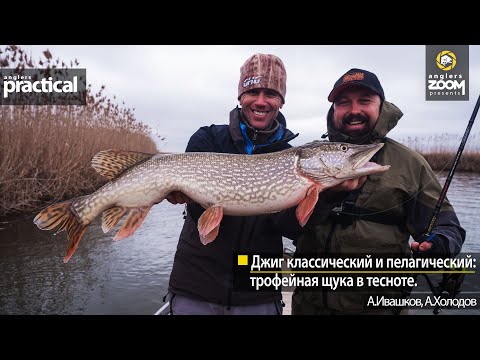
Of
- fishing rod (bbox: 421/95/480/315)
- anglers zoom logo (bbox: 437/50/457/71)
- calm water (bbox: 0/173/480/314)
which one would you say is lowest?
calm water (bbox: 0/173/480/314)

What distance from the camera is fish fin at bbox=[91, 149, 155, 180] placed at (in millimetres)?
1488

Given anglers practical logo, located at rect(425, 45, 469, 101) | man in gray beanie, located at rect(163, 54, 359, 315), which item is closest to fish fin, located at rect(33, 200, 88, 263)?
man in gray beanie, located at rect(163, 54, 359, 315)

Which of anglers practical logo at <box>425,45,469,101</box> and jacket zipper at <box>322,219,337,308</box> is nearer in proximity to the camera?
jacket zipper at <box>322,219,337,308</box>

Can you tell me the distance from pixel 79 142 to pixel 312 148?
425 centimetres

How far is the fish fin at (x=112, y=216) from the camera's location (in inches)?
57.5

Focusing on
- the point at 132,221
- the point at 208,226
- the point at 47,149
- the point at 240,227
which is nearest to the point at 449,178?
the point at 240,227

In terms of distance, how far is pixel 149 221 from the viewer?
16.2 ft

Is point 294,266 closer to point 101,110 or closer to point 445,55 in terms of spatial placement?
point 445,55

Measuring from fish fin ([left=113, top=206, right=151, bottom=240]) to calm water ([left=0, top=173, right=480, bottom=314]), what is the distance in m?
1.07

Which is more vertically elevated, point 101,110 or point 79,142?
point 101,110

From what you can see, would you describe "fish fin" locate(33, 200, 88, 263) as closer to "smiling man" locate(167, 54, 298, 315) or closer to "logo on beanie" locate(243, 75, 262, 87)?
"smiling man" locate(167, 54, 298, 315)

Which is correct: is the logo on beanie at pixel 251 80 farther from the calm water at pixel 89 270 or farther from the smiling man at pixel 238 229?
the calm water at pixel 89 270
